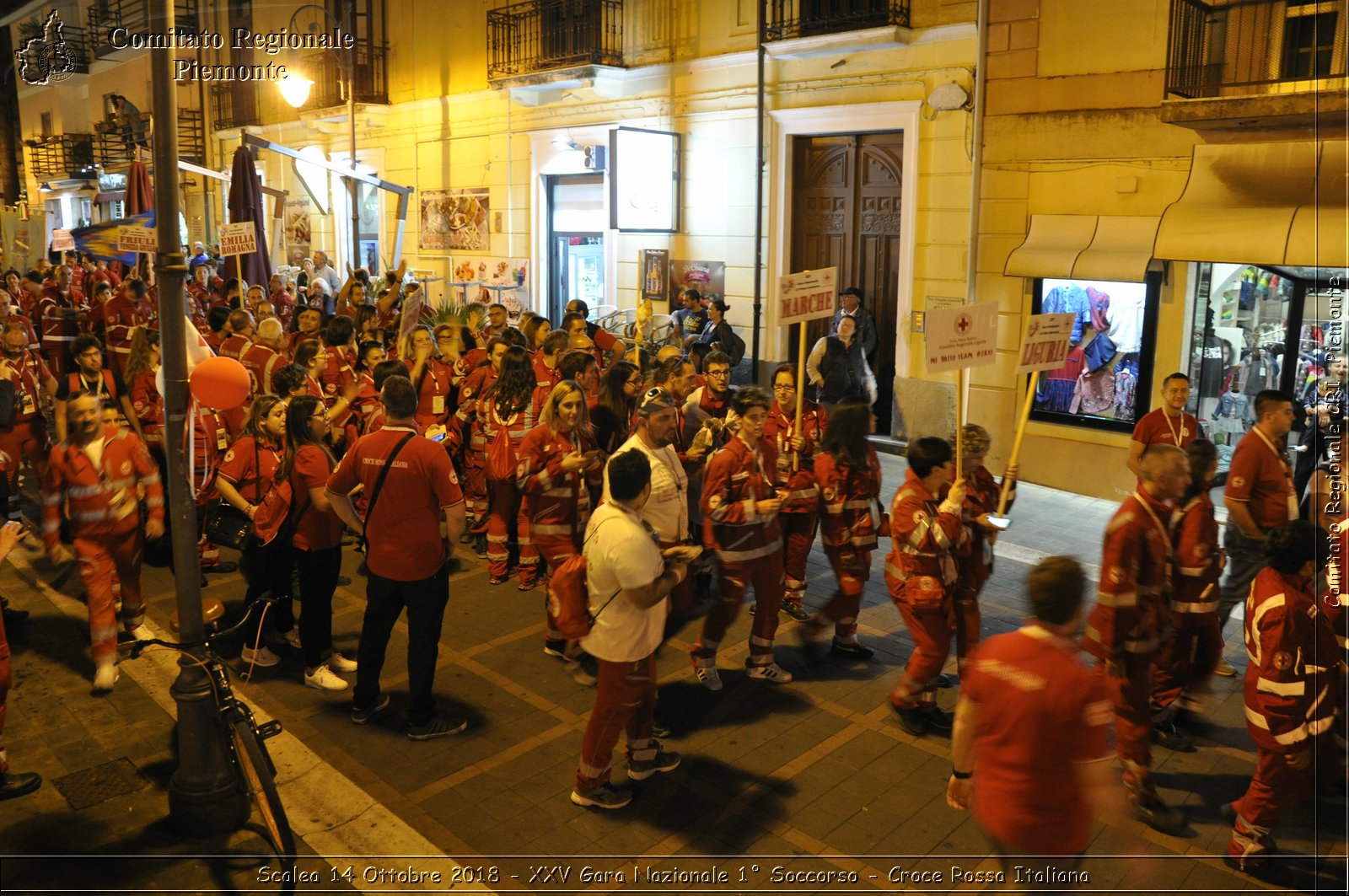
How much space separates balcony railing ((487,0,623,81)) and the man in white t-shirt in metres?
14.2

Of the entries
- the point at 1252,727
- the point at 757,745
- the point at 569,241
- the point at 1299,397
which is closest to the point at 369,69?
the point at 569,241

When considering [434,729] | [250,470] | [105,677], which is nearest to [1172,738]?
[434,729]

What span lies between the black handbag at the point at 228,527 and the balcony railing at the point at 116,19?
18.2 m

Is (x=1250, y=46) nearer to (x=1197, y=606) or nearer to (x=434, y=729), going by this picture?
(x=1197, y=606)

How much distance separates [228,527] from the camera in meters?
6.90

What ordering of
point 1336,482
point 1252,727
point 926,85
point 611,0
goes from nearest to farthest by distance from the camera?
point 1252,727 < point 1336,482 < point 926,85 < point 611,0

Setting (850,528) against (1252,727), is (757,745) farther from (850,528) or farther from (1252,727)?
(1252,727)

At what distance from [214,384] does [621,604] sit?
7.44 ft

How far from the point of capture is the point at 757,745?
243 inches

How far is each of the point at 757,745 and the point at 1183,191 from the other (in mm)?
8233

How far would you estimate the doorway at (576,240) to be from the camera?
19828 mm

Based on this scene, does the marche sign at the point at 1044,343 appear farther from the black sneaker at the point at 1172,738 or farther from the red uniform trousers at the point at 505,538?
the red uniform trousers at the point at 505,538

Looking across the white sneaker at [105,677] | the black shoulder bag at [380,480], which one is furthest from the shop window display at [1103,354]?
the white sneaker at [105,677]

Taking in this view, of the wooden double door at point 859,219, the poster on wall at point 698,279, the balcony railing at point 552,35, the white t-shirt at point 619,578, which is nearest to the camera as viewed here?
the white t-shirt at point 619,578
